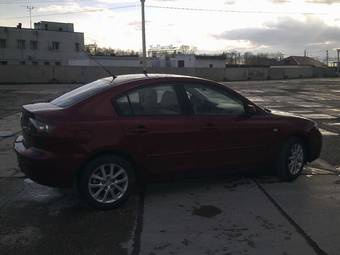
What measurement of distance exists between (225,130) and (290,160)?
1226mm

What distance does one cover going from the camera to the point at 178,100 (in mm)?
6516

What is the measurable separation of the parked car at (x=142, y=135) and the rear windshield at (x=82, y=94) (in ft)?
0.08

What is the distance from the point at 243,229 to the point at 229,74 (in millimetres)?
63124

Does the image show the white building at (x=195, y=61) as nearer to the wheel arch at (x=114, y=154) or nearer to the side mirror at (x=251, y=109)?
the side mirror at (x=251, y=109)

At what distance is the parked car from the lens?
5.80 m

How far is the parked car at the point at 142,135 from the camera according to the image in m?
5.80

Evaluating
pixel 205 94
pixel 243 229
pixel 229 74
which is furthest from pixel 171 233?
pixel 229 74

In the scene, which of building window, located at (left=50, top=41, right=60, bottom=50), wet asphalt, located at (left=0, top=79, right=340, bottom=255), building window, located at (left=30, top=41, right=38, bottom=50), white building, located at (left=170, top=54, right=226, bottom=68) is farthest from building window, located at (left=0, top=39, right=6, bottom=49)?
wet asphalt, located at (left=0, top=79, right=340, bottom=255)

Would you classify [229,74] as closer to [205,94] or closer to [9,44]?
[9,44]

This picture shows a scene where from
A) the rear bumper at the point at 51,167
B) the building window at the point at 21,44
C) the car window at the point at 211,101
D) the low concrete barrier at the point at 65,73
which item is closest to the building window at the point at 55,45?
the building window at the point at 21,44

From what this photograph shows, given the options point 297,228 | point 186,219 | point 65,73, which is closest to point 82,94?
point 186,219

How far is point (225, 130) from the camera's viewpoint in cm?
669

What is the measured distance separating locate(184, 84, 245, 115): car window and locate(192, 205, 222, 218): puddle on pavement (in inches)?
48.7

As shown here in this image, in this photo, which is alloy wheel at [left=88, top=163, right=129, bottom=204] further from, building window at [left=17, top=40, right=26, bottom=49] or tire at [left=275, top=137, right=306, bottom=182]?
building window at [left=17, top=40, right=26, bottom=49]
